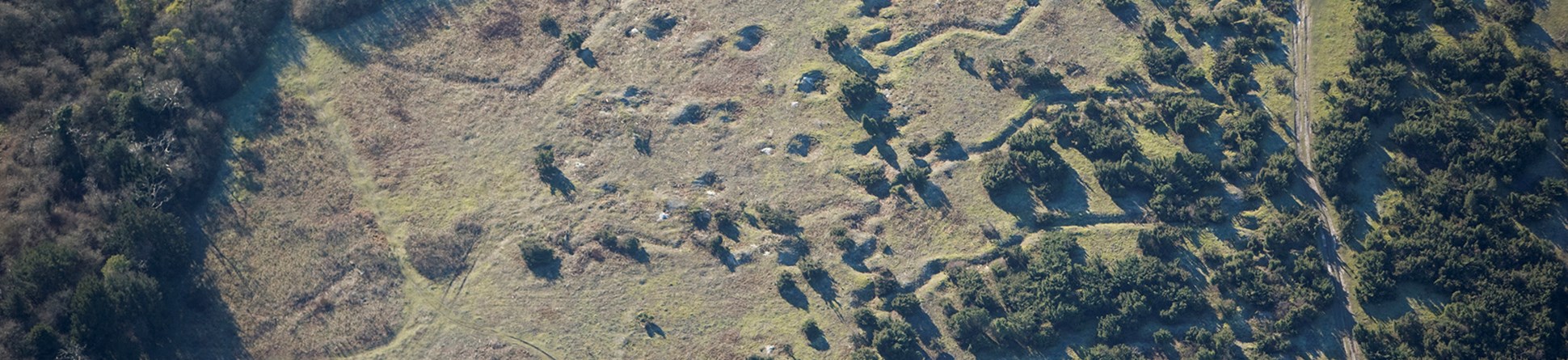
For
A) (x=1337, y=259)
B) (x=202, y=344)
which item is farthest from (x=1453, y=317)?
(x=202, y=344)

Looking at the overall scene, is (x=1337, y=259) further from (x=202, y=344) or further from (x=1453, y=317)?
(x=202, y=344)

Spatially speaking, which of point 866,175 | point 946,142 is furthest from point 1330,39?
point 866,175

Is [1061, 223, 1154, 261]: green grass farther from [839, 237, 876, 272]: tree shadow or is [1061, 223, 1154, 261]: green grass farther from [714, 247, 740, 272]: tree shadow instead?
[714, 247, 740, 272]: tree shadow

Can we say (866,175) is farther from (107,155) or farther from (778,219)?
(107,155)

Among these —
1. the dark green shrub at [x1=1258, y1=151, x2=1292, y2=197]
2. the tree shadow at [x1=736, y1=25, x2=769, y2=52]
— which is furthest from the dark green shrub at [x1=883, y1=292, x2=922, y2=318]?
the dark green shrub at [x1=1258, y1=151, x2=1292, y2=197]

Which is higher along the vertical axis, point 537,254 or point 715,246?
point 537,254
